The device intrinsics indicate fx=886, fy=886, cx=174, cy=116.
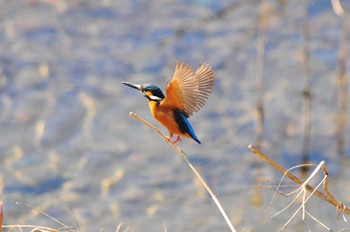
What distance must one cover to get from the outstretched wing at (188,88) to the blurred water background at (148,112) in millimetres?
2627

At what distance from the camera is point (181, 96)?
287 centimetres

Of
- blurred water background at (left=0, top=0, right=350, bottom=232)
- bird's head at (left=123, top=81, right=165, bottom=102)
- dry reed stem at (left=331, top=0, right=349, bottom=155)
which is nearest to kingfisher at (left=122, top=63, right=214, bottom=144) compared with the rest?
bird's head at (left=123, top=81, right=165, bottom=102)

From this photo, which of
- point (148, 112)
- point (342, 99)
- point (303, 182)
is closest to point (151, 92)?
point (303, 182)

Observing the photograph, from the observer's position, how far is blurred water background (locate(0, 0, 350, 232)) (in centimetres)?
621

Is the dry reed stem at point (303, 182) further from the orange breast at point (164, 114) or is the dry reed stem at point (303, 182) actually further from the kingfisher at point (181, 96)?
the orange breast at point (164, 114)

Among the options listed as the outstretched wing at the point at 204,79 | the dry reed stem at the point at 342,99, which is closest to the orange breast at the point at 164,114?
the outstretched wing at the point at 204,79

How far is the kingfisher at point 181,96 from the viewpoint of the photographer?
9.12 ft

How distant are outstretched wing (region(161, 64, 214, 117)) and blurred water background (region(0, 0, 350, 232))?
2.63 m

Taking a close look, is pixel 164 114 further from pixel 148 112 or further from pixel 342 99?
pixel 342 99

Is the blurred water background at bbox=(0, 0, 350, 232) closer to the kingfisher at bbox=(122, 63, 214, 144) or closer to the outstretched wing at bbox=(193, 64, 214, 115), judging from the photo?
the kingfisher at bbox=(122, 63, 214, 144)

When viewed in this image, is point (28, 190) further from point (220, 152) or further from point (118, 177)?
point (220, 152)

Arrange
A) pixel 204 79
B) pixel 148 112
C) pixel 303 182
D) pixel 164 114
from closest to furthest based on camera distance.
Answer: pixel 303 182, pixel 204 79, pixel 164 114, pixel 148 112

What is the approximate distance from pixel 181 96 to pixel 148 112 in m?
4.02

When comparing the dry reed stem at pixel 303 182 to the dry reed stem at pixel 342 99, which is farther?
the dry reed stem at pixel 342 99
